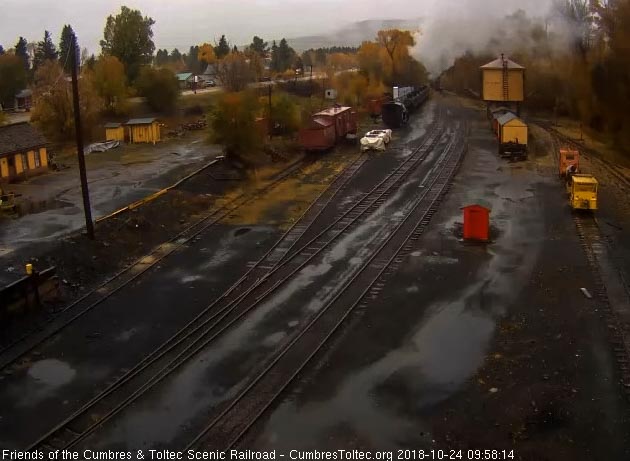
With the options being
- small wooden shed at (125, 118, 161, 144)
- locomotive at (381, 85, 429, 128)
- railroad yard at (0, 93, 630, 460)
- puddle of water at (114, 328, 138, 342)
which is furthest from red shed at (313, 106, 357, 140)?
puddle of water at (114, 328, 138, 342)

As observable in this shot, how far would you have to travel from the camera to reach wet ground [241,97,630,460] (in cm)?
1068

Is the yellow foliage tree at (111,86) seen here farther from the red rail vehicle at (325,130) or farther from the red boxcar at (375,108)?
the red rail vehicle at (325,130)

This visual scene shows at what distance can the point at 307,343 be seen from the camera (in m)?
14.3

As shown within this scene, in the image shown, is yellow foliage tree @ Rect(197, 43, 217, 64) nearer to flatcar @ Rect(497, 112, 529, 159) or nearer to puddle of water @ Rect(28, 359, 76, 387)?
flatcar @ Rect(497, 112, 529, 159)

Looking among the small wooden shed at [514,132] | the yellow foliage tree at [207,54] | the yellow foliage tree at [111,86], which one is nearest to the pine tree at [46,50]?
the yellow foliage tree at [207,54]

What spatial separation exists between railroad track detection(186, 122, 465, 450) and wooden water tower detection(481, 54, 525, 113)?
29.2 m

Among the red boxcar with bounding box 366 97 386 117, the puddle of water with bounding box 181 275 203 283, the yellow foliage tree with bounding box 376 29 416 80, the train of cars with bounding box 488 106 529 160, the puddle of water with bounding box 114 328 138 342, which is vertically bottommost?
the puddle of water with bounding box 114 328 138 342

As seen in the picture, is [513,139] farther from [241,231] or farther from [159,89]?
[159,89]

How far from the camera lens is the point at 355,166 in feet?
117

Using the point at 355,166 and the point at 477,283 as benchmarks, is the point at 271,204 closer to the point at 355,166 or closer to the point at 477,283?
the point at 355,166

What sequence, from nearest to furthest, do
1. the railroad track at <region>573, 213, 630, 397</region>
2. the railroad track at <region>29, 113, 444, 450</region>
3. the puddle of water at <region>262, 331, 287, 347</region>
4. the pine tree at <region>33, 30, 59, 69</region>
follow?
the railroad track at <region>29, 113, 444, 450</region> → the railroad track at <region>573, 213, 630, 397</region> → the puddle of water at <region>262, 331, 287, 347</region> → the pine tree at <region>33, 30, 59, 69</region>

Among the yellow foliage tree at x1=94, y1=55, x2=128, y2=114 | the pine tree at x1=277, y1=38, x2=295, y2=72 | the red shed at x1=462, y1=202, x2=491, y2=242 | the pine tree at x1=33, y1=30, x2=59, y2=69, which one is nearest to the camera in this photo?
the red shed at x1=462, y1=202, x2=491, y2=242

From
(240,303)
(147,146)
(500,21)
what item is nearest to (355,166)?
(147,146)

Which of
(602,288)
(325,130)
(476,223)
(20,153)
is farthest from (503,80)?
(602,288)
